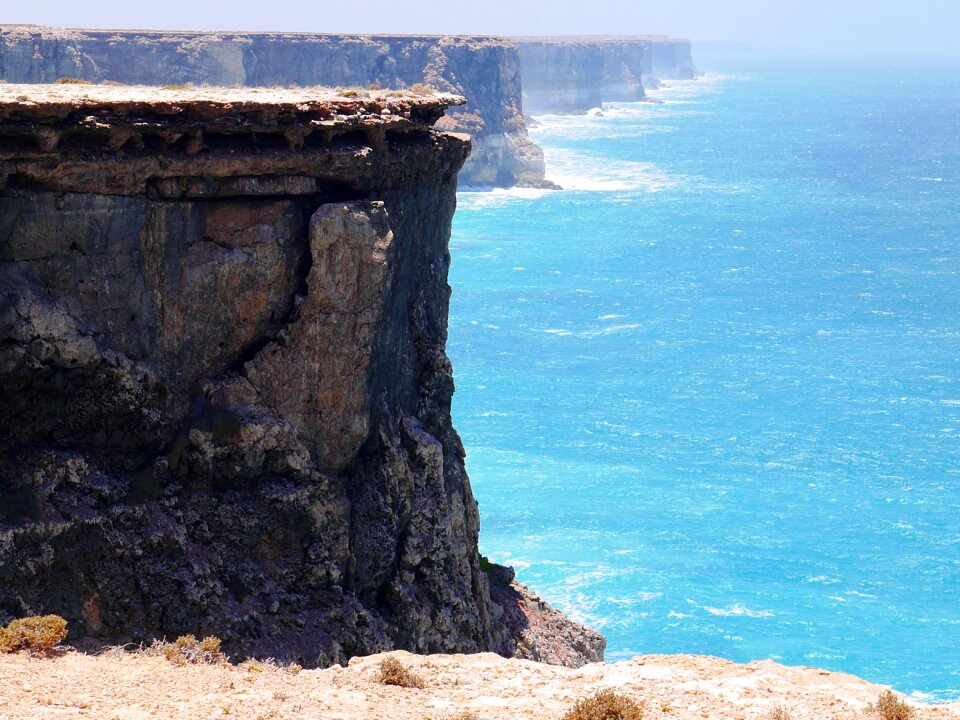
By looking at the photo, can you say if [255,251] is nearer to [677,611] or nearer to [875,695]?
[875,695]

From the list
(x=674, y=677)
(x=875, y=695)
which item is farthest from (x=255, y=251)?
(x=875, y=695)

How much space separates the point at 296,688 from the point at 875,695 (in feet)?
30.7

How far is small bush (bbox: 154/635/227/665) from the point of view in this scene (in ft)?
75.4

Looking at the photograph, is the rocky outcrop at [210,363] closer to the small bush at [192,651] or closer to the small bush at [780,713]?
the small bush at [192,651]

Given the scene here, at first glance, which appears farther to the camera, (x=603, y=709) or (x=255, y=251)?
(x=255, y=251)

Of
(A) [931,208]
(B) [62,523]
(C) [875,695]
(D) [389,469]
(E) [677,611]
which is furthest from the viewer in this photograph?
(A) [931,208]

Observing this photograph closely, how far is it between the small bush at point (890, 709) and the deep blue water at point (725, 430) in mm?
32475

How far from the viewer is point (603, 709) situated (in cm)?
1886

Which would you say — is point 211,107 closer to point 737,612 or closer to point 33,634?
point 33,634

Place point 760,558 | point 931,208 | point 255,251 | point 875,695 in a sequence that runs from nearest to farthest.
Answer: point 875,695, point 255,251, point 760,558, point 931,208

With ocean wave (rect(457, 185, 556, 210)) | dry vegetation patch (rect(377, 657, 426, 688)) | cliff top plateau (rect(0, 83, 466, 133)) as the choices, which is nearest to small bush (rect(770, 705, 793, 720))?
dry vegetation patch (rect(377, 657, 426, 688))

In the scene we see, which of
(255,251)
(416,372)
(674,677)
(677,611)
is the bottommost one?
(677,611)

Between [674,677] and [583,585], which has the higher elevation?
[674,677]

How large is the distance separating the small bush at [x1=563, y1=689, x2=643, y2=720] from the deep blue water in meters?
33.0
